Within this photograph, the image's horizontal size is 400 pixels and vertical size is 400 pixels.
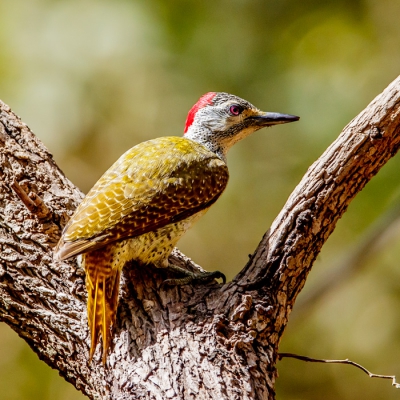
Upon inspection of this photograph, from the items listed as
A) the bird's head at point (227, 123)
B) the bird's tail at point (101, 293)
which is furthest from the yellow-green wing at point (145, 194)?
the bird's head at point (227, 123)

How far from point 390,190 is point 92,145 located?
130 inches

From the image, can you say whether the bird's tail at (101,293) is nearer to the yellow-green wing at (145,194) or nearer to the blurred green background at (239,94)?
the yellow-green wing at (145,194)

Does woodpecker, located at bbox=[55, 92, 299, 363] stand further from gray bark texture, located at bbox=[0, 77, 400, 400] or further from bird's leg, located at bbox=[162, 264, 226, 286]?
gray bark texture, located at bbox=[0, 77, 400, 400]

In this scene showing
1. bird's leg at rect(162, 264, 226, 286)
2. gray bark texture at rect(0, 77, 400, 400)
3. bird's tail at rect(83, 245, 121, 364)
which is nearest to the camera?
gray bark texture at rect(0, 77, 400, 400)

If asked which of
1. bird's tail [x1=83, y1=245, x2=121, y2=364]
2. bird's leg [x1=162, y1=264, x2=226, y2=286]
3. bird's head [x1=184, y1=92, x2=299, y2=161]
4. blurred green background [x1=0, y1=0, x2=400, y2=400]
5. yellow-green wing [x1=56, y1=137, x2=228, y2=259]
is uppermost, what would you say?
blurred green background [x1=0, y1=0, x2=400, y2=400]

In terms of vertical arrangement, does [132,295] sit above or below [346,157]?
below

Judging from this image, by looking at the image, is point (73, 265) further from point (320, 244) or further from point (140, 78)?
point (140, 78)

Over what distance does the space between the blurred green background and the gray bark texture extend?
330cm

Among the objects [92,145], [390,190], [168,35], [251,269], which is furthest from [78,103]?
[251,269]

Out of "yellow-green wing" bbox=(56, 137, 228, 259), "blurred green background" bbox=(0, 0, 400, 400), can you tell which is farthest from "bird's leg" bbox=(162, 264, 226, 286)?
"blurred green background" bbox=(0, 0, 400, 400)

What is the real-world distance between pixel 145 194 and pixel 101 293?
2.07 ft

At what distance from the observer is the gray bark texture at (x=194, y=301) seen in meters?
2.96

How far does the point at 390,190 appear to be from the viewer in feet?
19.9

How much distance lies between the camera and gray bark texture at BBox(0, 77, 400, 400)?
296 centimetres
